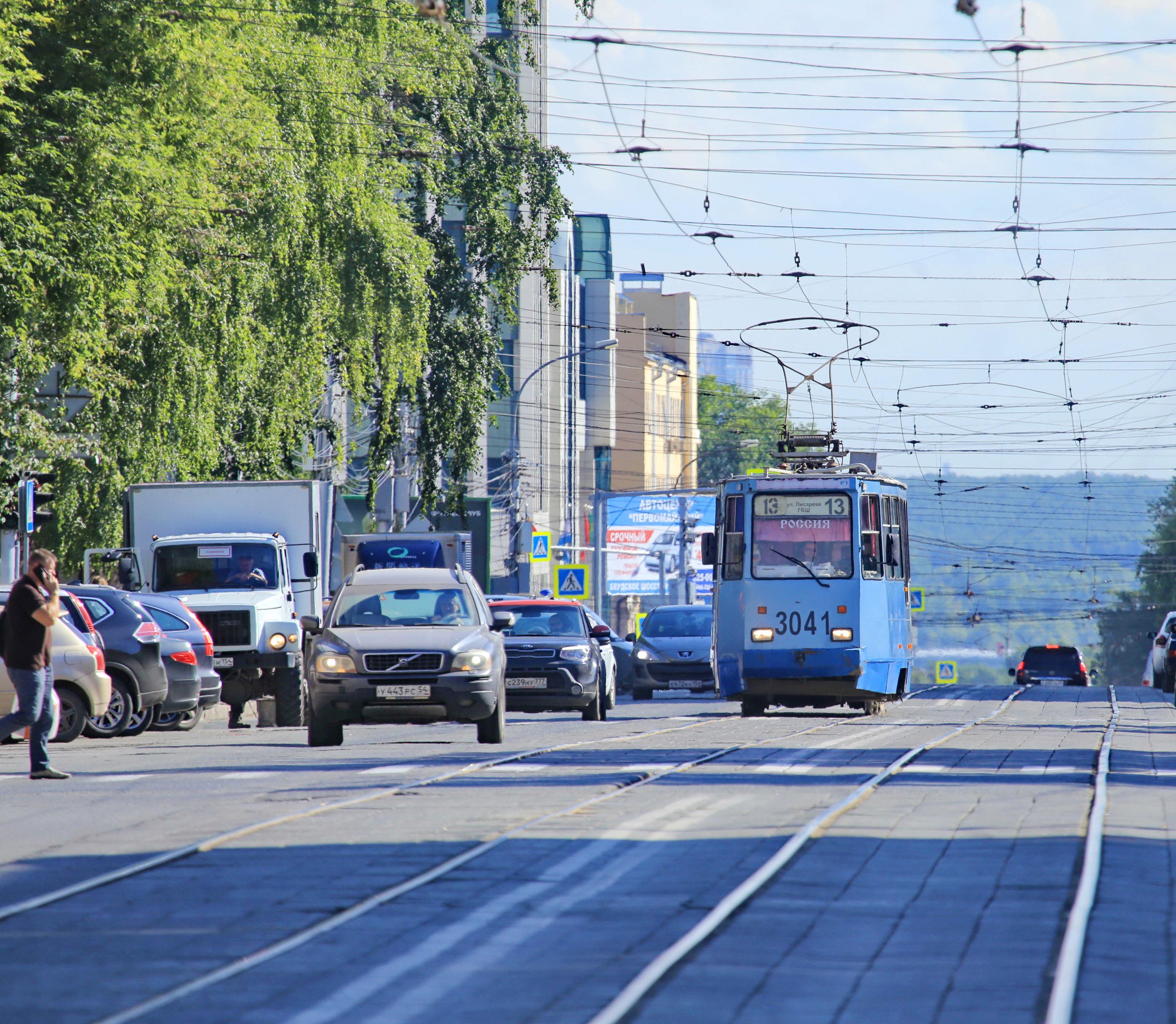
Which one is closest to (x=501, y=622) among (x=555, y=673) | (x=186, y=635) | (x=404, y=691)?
(x=404, y=691)

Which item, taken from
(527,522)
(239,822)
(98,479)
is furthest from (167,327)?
(527,522)

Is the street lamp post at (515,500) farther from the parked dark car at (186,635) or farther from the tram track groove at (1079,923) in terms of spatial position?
the tram track groove at (1079,923)

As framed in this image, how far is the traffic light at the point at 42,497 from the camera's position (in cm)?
2358

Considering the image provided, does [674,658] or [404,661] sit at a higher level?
[404,661]

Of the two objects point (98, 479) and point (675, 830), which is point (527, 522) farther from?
point (675, 830)

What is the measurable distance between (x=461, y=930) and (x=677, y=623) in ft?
101

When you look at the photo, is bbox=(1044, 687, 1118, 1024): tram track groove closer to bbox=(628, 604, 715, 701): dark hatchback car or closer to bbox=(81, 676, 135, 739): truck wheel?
bbox=(81, 676, 135, 739): truck wheel

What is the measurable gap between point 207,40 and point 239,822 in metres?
15.3

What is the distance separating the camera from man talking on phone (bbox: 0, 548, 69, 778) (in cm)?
1563

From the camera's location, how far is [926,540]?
91.6 m

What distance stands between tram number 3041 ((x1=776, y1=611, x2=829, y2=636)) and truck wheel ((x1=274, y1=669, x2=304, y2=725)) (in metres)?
6.38

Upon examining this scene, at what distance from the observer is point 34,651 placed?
15.6 meters

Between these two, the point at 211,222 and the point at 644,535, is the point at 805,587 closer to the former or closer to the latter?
the point at 211,222

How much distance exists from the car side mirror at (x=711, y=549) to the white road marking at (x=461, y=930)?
15.1 m
